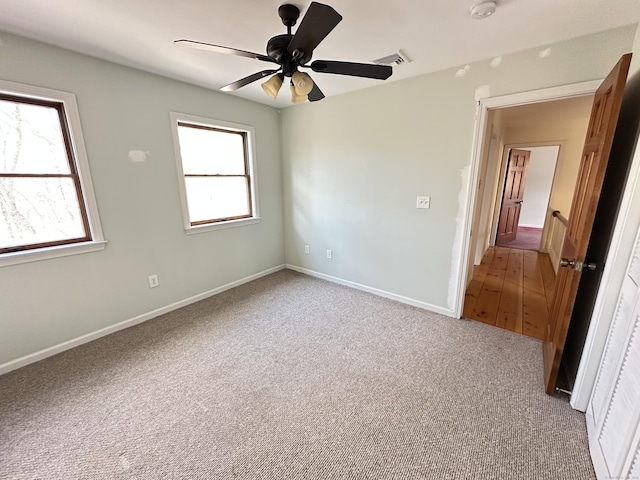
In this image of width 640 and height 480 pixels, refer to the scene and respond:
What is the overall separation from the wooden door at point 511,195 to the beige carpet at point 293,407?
388cm

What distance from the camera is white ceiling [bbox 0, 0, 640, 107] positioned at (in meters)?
1.46

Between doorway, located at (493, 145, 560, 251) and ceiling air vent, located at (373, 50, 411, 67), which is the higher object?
ceiling air vent, located at (373, 50, 411, 67)

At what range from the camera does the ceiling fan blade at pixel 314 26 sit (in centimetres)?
104

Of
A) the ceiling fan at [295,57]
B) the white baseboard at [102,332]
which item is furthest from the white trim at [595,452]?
the white baseboard at [102,332]

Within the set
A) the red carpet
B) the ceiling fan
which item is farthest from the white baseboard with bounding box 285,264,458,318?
the red carpet

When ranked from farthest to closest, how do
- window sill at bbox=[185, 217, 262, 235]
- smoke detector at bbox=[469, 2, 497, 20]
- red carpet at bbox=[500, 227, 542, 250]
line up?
red carpet at bbox=[500, 227, 542, 250]
window sill at bbox=[185, 217, 262, 235]
smoke detector at bbox=[469, 2, 497, 20]

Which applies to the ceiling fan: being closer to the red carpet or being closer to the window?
the window

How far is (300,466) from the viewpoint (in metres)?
1.30

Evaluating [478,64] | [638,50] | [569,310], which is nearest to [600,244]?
[569,310]

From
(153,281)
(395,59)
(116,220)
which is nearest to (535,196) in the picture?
(395,59)

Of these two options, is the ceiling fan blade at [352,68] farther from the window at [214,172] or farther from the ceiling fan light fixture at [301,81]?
the window at [214,172]

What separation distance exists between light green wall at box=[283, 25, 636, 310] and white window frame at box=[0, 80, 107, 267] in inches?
81.8

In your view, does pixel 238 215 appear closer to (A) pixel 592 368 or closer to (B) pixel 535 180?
(A) pixel 592 368

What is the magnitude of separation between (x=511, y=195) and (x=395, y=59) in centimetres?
483
